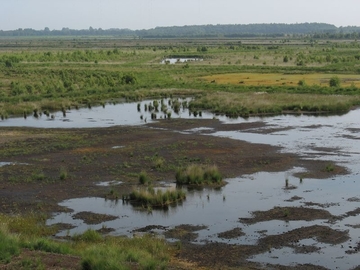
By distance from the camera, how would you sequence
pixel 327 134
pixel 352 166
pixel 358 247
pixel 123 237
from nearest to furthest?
pixel 358 247 < pixel 123 237 < pixel 352 166 < pixel 327 134

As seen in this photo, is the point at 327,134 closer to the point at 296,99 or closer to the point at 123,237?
the point at 296,99

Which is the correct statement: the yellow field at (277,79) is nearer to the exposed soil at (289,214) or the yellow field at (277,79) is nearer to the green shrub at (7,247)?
the exposed soil at (289,214)

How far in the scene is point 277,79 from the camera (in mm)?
75438

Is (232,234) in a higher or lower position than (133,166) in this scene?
higher

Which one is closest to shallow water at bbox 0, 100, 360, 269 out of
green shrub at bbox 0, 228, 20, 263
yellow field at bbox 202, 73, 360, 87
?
green shrub at bbox 0, 228, 20, 263

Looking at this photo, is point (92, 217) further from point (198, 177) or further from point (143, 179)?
point (198, 177)

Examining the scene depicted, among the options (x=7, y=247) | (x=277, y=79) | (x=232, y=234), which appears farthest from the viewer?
(x=277, y=79)

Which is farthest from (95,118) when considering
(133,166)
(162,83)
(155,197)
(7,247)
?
(7,247)

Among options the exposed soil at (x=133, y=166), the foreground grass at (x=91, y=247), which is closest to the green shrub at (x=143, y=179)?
the exposed soil at (x=133, y=166)

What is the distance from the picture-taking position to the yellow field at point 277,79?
70.8 metres

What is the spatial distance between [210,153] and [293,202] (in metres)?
10.5

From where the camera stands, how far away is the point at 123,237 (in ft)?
66.7

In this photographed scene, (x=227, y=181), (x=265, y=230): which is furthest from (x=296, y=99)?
(x=265, y=230)

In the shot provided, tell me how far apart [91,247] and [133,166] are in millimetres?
14445
